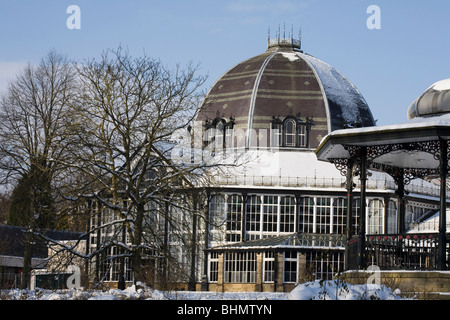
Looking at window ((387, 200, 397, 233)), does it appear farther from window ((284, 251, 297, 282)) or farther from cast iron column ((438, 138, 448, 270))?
cast iron column ((438, 138, 448, 270))

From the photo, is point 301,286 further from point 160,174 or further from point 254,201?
point 254,201

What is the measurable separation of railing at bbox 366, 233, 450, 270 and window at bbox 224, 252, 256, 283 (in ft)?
93.4

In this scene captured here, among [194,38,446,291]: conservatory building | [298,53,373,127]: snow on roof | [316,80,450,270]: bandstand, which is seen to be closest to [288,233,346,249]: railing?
[194,38,446,291]: conservatory building

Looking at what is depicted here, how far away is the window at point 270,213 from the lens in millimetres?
56062

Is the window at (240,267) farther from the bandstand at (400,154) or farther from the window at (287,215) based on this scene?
the bandstand at (400,154)

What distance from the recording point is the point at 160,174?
29.8 metres

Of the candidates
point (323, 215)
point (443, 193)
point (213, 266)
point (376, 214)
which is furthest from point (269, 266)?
point (443, 193)

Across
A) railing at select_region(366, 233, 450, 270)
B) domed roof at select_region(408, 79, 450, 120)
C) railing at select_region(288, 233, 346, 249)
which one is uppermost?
domed roof at select_region(408, 79, 450, 120)

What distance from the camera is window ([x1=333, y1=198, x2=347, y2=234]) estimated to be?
5553cm
